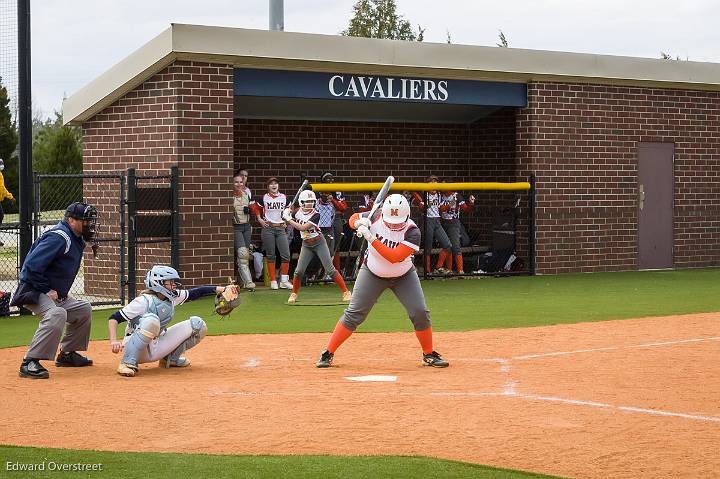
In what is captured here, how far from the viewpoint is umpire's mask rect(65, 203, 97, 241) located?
11422mm

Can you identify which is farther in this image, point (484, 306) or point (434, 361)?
point (484, 306)

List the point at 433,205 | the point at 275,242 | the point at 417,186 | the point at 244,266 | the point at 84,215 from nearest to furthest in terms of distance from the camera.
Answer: the point at 84,215 → the point at 244,266 → the point at 275,242 → the point at 417,186 → the point at 433,205

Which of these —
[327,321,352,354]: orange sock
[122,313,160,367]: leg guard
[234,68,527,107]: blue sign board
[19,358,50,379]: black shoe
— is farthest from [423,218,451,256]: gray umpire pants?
[19,358,50,379]: black shoe

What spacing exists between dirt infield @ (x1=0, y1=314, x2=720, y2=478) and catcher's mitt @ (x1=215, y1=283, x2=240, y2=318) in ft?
2.07

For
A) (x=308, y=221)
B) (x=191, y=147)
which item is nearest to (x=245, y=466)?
(x=308, y=221)

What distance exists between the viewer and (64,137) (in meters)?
48.2

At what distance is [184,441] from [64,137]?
41692 mm

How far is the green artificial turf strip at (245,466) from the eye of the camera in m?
7.30

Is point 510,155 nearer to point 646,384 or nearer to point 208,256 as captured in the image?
point 208,256

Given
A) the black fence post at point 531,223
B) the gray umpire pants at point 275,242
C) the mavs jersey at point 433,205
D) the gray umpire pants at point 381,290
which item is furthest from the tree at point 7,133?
the gray umpire pants at point 381,290

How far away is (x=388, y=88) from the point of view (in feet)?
72.7

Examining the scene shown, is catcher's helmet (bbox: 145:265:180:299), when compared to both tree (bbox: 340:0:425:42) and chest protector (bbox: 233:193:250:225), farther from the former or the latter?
tree (bbox: 340:0:425:42)

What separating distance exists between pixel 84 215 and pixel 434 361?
3786 mm

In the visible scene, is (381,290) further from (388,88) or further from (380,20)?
(380,20)
